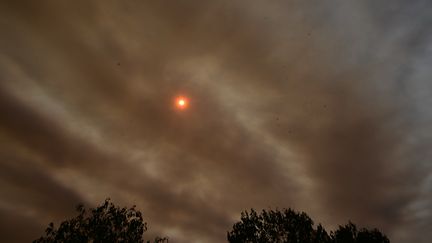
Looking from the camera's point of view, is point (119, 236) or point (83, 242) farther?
point (119, 236)

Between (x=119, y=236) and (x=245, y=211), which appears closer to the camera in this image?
(x=119, y=236)

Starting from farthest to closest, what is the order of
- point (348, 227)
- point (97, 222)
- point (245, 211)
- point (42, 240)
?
1. point (245, 211)
2. point (348, 227)
3. point (97, 222)
4. point (42, 240)

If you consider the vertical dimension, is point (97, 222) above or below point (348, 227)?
below

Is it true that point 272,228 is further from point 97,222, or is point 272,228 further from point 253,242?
point 97,222

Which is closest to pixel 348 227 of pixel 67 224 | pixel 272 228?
pixel 272 228

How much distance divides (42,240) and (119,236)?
10733 millimetres

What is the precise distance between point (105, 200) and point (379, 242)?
4589 cm

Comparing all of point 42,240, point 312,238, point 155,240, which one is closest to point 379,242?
point 312,238

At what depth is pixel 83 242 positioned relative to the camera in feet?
124

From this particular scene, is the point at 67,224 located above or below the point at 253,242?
below

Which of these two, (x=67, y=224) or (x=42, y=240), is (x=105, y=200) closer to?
(x=67, y=224)

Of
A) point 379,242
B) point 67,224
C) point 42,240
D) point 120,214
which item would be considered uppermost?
point 379,242

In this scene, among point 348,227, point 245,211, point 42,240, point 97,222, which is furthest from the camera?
point 245,211

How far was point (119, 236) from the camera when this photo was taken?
40.6 metres
